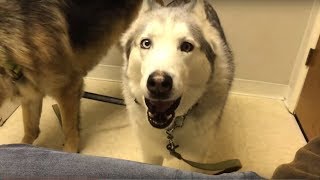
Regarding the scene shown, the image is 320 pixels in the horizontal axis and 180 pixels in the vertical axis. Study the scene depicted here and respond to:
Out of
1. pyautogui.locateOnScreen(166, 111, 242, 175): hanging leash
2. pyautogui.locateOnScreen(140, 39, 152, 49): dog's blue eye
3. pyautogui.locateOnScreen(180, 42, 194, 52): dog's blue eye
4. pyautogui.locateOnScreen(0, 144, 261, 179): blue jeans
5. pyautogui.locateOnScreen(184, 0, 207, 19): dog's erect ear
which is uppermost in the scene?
pyautogui.locateOnScreen(184, 0, 207, 19): dog's erect ear

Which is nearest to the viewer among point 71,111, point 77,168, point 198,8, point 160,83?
point 77,168

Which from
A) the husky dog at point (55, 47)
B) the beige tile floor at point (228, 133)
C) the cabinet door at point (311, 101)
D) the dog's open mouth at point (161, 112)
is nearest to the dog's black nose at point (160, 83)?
the dog's open mouth at point (161, 112)

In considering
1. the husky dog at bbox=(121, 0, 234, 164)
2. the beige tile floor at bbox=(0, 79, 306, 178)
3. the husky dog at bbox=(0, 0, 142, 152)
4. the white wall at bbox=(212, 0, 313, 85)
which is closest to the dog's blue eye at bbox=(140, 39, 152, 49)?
the husky dog at bbox=(121, 0, 234, 164)

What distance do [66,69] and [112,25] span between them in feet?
1.13

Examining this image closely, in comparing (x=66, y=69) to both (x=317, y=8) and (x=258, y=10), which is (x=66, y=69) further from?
(x=317, y=8)

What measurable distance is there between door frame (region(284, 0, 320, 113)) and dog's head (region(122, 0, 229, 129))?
3.07 feet

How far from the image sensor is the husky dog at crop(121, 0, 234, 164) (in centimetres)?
95

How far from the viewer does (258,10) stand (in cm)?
188

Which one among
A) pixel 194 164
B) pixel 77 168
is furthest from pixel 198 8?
pixel 77 168

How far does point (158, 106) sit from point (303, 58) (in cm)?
125

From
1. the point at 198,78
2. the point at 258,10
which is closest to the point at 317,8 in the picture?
the point at 258,10

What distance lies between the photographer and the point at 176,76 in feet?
3.05

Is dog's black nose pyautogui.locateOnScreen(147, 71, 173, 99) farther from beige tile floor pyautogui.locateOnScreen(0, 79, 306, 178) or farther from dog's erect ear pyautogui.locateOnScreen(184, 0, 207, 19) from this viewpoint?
beige tile floor pyautogui.locateOnScreen(0, 79, 306, 178)

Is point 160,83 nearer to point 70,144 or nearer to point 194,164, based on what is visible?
point 194,164
